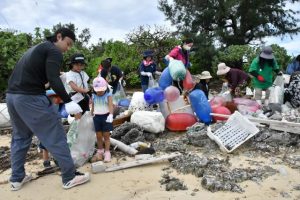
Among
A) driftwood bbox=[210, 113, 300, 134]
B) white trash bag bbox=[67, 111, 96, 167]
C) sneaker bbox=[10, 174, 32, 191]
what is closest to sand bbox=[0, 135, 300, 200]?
sneaker bbox=[10, 174, 32, 191]

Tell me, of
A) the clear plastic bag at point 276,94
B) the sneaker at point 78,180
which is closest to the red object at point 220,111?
the clear plastic bag at point 276,94

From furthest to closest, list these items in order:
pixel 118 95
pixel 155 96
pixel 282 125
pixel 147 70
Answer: pixel 147 70
pixel 118 95
pixel 155 96
pixel 282 125

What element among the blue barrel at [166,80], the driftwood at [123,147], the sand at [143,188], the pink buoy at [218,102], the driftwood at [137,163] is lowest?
the sand at [143,188]

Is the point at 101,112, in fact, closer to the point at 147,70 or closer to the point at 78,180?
the point at 78,180

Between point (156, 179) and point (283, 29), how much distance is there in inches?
480

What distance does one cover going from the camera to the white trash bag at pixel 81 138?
498 centimetres

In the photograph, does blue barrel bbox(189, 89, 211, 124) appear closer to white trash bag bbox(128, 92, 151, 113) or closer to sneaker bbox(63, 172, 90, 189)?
white trash bag bbox(128, 92, 151, 113)

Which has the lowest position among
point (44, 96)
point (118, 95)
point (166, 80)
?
point (118, 95)

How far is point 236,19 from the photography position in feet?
48.6

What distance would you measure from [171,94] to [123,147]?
171 centimetres

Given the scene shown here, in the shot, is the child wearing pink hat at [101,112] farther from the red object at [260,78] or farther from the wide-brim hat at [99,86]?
the red object at [260,78]

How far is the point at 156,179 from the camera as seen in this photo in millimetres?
4402

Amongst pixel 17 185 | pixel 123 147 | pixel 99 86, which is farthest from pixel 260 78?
pixel 17 185

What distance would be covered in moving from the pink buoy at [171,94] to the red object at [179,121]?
423 millimetres
